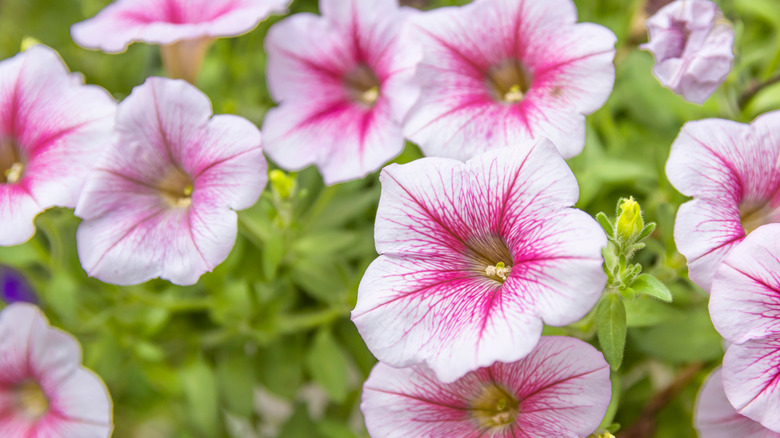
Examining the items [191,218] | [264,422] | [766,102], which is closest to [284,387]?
[264,422]

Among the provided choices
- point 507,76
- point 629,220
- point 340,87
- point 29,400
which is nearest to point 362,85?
point 340,87

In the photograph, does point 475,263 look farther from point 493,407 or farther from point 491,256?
point 493,407

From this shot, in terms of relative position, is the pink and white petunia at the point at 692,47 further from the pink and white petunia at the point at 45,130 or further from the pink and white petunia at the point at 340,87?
the pink and white petunia at the point at 45,130

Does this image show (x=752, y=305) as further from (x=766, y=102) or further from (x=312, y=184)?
(x=312, y=184)

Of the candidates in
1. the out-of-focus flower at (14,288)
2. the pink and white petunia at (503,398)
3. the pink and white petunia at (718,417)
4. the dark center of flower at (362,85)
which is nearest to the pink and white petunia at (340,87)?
the dark center of flower at (362,85)

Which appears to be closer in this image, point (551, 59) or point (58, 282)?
point (551, 59)

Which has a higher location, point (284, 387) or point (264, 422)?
point (284, 387)
